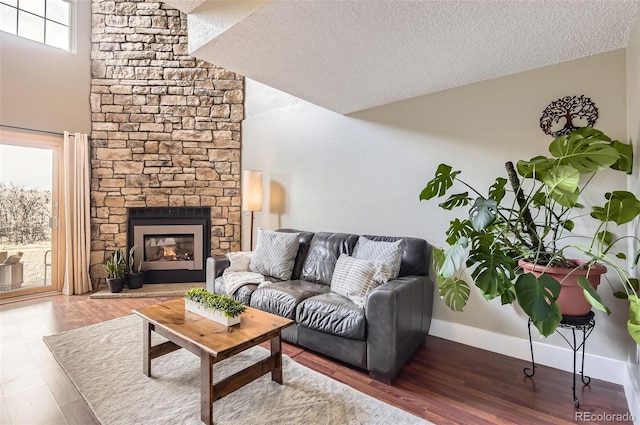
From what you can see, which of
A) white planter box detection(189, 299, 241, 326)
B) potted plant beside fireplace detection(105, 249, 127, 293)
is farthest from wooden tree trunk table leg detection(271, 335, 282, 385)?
potted plant beside fireplace detection(105, 249, 127, 293)

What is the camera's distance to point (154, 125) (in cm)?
437

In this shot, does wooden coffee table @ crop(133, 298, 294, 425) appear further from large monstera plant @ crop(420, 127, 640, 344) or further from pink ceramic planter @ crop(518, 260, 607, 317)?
pink ceramic planter @ crop(518, 260, 607, 317)

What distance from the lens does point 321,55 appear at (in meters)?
2.17

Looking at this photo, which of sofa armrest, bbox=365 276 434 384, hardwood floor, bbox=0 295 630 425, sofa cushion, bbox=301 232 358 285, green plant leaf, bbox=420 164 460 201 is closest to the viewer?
hardwood floor, bbox=0 295 630 425

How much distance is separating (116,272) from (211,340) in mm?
3109

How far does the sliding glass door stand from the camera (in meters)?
3.75

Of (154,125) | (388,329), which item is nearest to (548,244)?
(388,329)

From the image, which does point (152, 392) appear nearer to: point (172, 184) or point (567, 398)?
point (567, 398)

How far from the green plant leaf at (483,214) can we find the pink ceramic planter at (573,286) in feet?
1.27

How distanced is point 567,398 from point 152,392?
2567 millimetres

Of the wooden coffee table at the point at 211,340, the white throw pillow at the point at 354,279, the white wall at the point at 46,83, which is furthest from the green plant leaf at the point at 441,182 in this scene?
the white wall at the point at 46,83

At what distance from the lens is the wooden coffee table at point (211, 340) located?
1642mm

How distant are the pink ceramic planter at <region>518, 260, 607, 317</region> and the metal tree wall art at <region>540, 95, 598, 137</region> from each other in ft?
3.38

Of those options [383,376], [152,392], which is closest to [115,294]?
[152,392]
